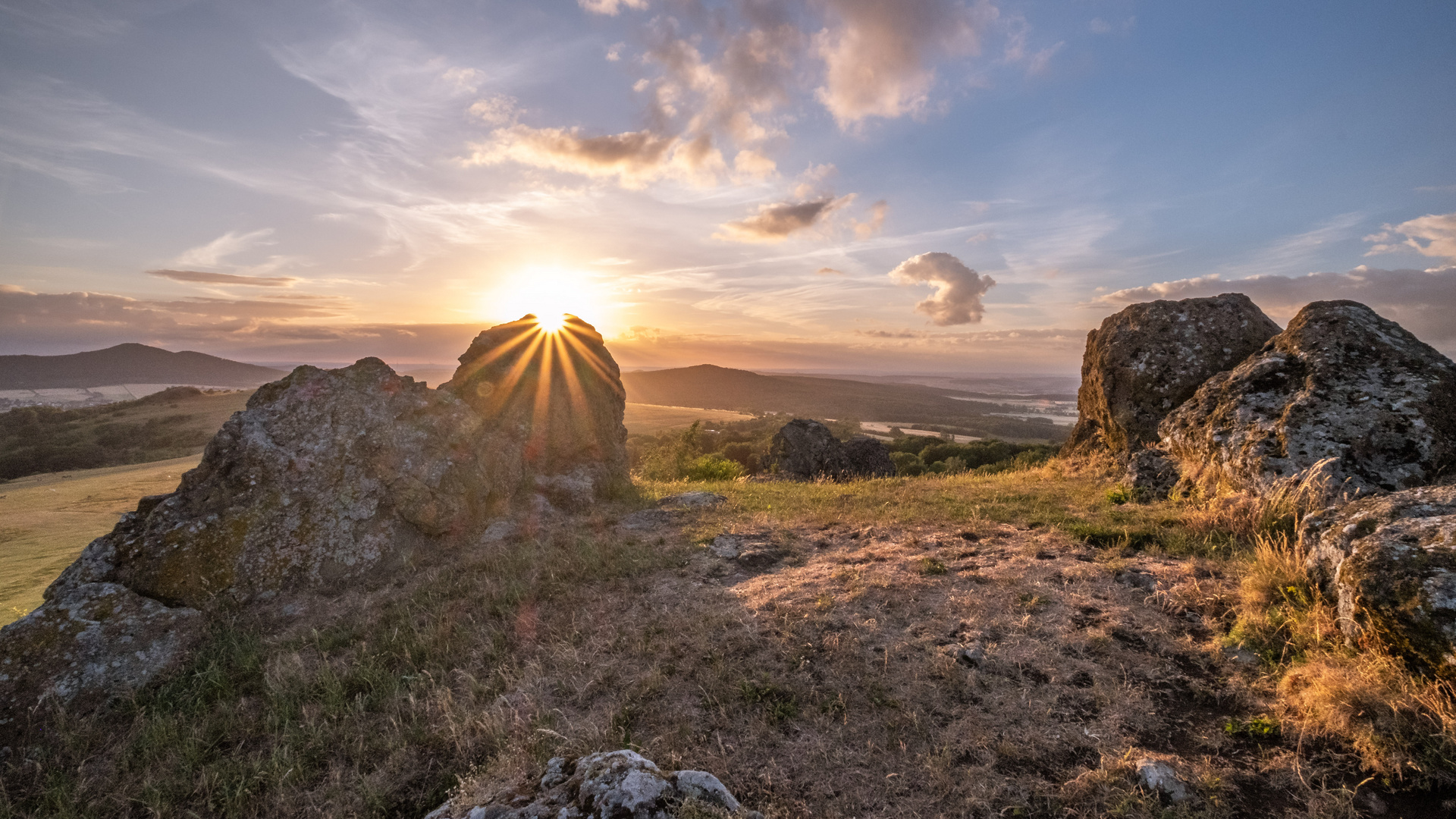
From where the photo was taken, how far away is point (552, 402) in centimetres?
1430

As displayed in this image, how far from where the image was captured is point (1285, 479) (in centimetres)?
767

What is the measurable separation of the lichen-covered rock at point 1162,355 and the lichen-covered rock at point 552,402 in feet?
41.9

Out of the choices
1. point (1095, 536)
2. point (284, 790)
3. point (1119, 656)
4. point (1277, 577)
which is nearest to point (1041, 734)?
point (1119, 656)

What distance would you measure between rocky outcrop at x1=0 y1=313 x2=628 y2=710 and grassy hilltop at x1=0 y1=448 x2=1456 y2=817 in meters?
0.76

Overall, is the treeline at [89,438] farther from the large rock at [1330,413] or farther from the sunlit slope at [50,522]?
the large rock at [1330,413]

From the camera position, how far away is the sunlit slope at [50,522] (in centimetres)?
880

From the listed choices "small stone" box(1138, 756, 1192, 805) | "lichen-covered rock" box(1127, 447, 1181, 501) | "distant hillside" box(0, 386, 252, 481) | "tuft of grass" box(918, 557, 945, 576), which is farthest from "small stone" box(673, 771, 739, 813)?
"distant hillside" box(0, 386, 252, 481)

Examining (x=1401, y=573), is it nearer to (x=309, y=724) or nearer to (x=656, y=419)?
(x=309, y=724)

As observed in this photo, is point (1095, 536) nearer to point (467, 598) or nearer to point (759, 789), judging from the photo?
point (759, 789)

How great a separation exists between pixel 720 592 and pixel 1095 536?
5.87 m

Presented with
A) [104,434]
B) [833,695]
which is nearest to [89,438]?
[104,434]

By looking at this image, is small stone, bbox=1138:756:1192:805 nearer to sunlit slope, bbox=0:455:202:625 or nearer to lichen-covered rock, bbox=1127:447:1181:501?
lichen-covered rock, bbox=1127:447:1181:501

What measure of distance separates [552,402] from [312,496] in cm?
589

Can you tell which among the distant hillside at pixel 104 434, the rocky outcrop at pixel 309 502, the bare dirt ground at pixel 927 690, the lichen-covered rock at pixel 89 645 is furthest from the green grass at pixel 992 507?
the distant hillside at pixel 104 434
